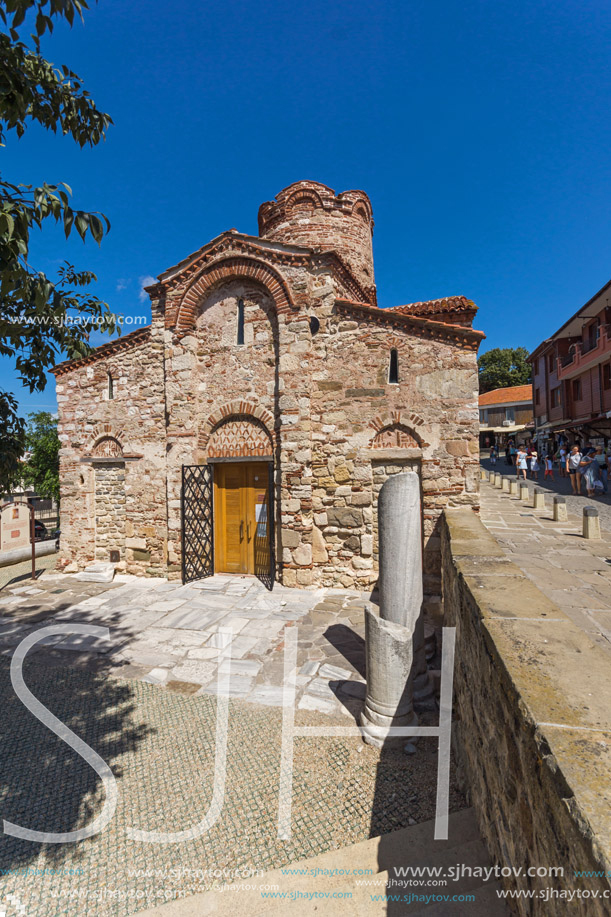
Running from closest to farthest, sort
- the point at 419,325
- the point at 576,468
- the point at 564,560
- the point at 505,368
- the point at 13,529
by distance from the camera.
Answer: the point at 564,560
the point at 419,325
the point at 576,468
the point at 13,529
the point at 505,368

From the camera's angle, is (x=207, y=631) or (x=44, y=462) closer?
(x=207, y=631)

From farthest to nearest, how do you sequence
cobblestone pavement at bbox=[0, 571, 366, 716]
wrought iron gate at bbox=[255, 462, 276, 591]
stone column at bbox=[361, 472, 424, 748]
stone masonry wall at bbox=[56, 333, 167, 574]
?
stone masonry wall at bbox=[56, 333, 167, 574] < wrought iron gate at bbox=[255, 462, 276, 591] < cobblestone pavement at bbox=[0, 571, 366, 716] < stone column at bbox=[361, 472, 424, 748]

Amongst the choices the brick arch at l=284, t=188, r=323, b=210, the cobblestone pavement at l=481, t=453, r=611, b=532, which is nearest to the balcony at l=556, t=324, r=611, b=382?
the cobblestone pavement at l=481, t=453, r=611, b=532

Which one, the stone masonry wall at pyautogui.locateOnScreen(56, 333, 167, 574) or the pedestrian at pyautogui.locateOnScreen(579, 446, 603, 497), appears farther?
the pedestrian at pyautogui.locateOnScreen(579, 446, 603, 497)

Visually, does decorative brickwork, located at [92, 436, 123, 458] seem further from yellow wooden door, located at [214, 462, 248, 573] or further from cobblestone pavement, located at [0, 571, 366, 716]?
cobblestone pavement, located at [0, 571, 366, 716]

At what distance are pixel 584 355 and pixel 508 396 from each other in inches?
645

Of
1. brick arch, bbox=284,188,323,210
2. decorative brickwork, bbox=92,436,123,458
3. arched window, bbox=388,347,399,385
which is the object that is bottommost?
decorative brickwork, bbox=92,436,123,458

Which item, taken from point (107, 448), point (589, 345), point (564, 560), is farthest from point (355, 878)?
point (589, 345)

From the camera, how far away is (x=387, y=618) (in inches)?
176

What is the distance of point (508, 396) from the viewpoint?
3978 centimetres

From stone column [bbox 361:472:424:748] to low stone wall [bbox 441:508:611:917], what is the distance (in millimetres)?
855

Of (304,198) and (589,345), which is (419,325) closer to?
(304,198)

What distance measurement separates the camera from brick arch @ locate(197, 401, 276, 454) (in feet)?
27.1

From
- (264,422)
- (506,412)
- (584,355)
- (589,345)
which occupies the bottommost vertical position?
(264,422)
